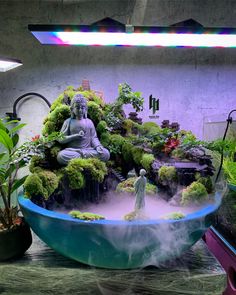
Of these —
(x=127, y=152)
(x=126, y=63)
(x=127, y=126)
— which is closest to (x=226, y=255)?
(x=127, y=152)

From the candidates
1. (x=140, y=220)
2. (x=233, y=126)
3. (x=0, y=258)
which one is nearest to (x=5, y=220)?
(x=0, y=258)

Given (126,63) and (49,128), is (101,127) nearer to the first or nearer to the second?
(49,128)

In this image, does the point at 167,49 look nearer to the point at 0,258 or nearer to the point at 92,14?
the point at 92,14

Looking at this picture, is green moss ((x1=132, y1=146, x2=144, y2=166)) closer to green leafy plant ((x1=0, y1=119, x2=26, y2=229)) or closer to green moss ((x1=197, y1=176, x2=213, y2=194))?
green moss ((x1=197, y1=176, x2=213, y2=194))

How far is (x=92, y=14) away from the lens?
127 cm

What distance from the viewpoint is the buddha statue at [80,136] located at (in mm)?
929

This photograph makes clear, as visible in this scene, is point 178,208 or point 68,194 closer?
point 178,208

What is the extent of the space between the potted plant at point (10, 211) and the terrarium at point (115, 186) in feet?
0.17

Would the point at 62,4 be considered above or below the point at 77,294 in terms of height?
above

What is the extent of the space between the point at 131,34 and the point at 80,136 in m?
0.41

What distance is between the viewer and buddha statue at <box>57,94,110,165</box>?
3.05 feet

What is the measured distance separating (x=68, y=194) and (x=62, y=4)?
101 centimetres

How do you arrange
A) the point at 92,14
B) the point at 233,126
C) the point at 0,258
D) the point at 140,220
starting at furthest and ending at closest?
the point at 92,14 < the point at 233,126 < the point at 0,258 < the point at 140,220

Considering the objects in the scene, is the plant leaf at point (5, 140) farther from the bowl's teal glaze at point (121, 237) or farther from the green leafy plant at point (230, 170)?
the green leafy plant at point (230, 170)
